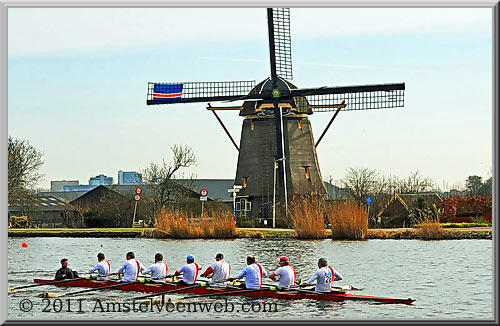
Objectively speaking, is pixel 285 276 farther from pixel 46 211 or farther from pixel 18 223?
pixel 46 211

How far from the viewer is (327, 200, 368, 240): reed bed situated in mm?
35812

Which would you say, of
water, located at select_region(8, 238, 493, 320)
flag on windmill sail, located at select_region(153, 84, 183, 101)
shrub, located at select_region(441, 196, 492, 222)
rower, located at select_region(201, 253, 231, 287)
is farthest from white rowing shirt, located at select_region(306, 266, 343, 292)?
flag on windmill sail, located at select_region(153, 84, 183, 101)

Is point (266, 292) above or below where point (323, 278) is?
below

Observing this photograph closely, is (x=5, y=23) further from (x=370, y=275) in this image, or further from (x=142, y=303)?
(x=370, y=275)

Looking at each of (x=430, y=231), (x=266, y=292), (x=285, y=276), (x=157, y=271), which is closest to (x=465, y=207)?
(x=430, y=231)

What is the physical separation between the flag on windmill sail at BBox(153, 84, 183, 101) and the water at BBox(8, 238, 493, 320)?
35.3ft

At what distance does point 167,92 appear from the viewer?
47.0 metres

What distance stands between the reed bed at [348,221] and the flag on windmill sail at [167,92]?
50.6 ft

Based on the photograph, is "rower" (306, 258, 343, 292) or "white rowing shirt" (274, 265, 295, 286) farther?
"white rowing shirt" (274, 265, 295, 286)

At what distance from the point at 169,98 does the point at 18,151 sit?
37.8 feet

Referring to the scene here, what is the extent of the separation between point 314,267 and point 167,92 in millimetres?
24629

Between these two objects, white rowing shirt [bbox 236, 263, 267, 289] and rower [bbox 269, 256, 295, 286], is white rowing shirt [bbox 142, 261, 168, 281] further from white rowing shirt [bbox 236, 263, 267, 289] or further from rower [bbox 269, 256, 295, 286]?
rower [bbox 269, 256, 295, 286]

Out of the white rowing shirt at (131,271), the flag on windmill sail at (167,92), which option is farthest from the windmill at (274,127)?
the white rowing shirt at (131,271)

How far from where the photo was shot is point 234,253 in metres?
30.5
